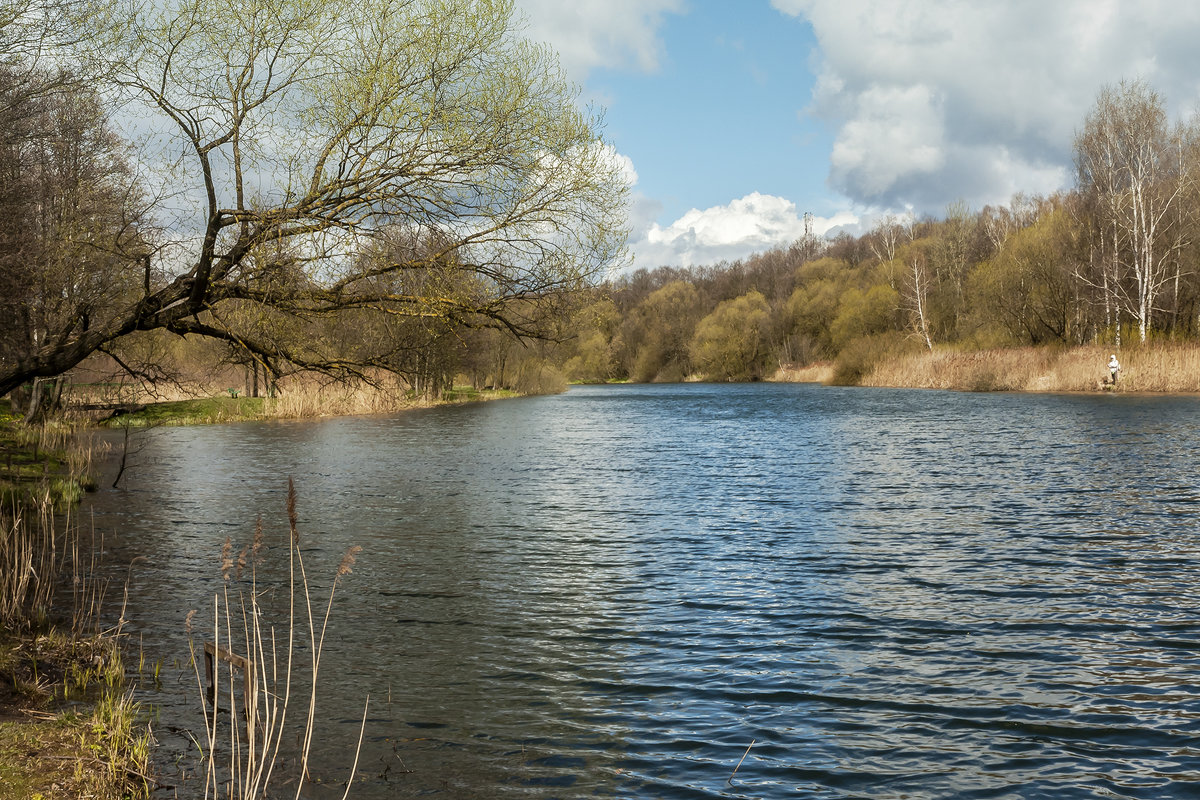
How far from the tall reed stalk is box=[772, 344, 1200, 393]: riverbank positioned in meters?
46.2

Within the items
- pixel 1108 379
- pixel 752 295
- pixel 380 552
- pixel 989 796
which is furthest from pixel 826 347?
pixel 989 796

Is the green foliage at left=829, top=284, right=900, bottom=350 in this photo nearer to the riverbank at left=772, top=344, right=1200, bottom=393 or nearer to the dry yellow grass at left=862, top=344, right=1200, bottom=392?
the riverbank at left=772, top=344, right=1200, bottom=393

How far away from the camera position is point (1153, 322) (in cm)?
5703

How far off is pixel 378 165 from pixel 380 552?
6.14 meters

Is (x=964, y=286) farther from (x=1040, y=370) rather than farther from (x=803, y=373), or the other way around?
(x=1040, y=370)

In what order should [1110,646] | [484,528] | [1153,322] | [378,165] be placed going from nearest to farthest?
[1110,646]
[378,165]
[484,528]
[1153,322]

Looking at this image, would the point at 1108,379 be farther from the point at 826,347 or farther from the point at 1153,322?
the point at 826,347

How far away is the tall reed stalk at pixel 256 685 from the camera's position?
19.0 feet

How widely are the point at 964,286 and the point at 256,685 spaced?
3593 inches

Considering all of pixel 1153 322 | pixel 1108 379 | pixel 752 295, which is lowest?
pixel 1108 379

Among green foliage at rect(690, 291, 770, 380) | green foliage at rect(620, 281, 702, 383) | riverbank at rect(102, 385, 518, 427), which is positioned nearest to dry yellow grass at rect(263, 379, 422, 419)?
riverbank at rect(102, 385, 518, 427)

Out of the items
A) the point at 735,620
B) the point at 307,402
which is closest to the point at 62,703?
the point at 735,620

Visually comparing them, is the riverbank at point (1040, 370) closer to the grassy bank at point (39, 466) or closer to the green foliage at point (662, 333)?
the grassy bank at point (39, 466)

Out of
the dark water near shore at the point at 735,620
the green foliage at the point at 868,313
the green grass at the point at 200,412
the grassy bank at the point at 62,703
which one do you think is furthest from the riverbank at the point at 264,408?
the green foliage at the point at 868,313
